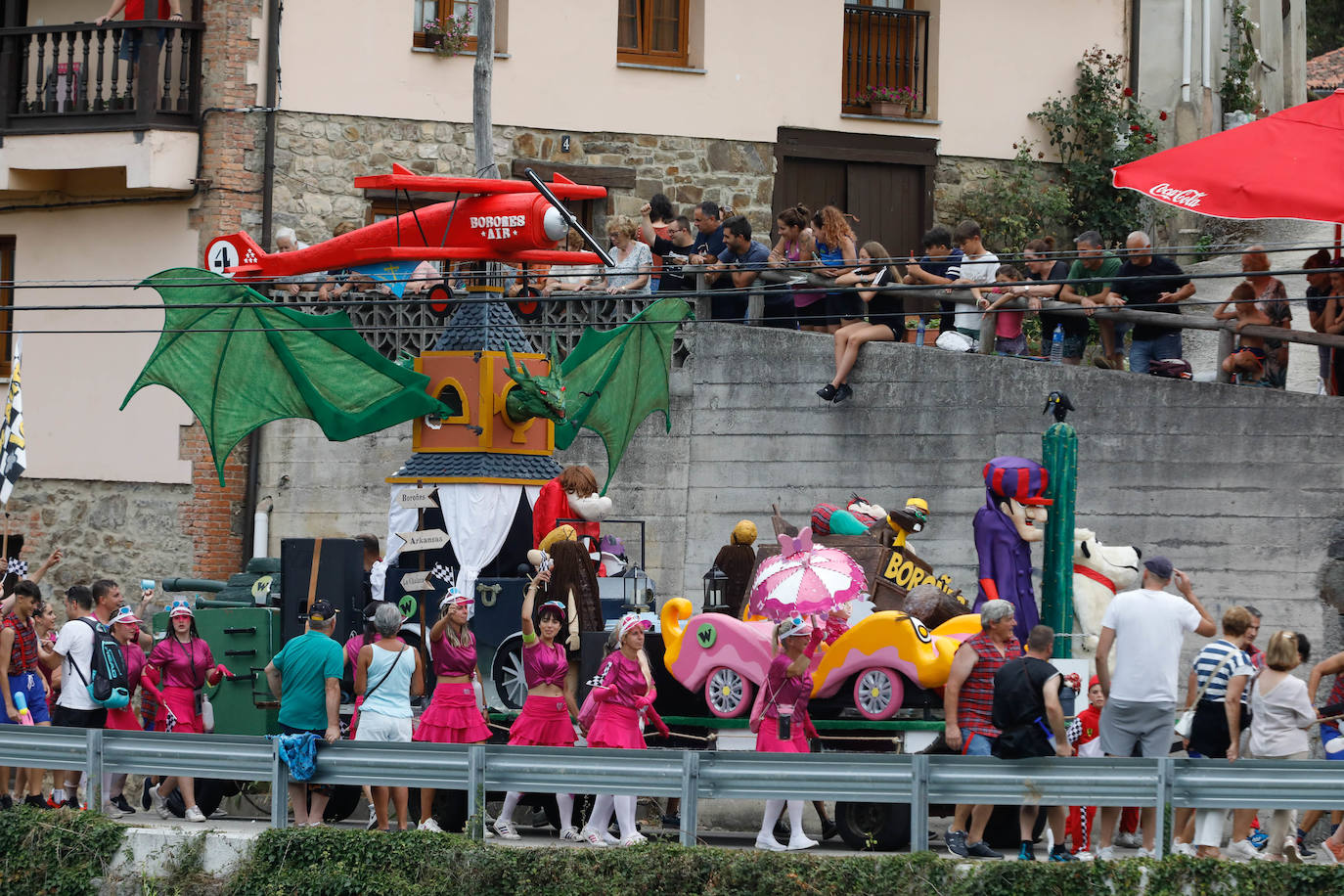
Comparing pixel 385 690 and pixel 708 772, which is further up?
pixel 385 690

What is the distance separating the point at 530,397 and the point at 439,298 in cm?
394

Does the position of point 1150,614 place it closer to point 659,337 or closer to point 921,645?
point 921,645

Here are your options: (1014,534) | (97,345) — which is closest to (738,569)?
(1014,534)

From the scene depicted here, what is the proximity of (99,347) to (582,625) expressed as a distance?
10.7m

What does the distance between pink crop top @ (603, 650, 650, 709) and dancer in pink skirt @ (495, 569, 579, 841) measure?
0.41 metres

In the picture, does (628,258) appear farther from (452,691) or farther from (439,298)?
(452,691)

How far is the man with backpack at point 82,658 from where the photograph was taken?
13461 mm

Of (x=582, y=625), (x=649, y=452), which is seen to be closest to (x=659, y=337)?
(x=649, y=452)

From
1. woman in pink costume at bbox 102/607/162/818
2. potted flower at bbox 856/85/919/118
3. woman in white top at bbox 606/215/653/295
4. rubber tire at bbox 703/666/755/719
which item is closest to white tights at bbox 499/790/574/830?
rubber tire at bbox 703/666/755/719

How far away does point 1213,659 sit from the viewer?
1182cm

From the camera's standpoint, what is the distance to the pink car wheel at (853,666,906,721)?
41.8 ft

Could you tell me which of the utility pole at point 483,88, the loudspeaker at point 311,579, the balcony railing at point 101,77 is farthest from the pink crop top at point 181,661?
the balcony railing at point 101,77

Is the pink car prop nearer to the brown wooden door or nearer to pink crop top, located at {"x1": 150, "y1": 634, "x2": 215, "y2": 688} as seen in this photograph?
pink crop top, located at {"x1": 150, "y1": 634, "x2": 215, "y2": 688}

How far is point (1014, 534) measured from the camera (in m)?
13.9
